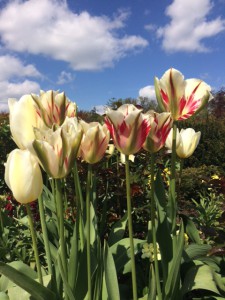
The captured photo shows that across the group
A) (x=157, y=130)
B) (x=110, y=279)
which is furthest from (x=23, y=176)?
(x=110, y=279)

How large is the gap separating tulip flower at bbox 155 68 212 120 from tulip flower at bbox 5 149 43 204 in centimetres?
61

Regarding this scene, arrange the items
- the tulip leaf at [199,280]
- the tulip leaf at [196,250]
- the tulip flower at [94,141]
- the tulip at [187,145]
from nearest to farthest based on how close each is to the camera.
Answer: the tulip flower at [94,141] < the tulip leaf at [199,280] < the tulip at [187,145] < the tulip leaf at [196,250]

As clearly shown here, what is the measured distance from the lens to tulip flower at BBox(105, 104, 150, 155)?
123 cm

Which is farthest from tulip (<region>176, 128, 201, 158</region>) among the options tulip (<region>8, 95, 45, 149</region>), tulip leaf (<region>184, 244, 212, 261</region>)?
tulip (<region>8, 95, 45, 149</region>)

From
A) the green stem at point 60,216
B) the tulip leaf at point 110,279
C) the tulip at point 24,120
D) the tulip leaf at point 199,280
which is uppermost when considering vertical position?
the tulip at point 24,120

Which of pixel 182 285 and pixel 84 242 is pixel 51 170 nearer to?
pixel 84 242

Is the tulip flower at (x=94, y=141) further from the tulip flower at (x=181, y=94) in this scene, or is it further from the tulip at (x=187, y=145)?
the tulip at (x=187, y=145)

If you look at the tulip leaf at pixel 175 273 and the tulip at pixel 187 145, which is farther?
the tulip at pixel 187 145

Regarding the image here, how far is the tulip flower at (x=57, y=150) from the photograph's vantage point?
115 cm

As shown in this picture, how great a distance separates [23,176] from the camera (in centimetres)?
119

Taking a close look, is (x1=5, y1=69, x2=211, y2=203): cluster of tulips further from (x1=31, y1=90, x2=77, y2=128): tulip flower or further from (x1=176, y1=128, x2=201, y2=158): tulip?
(x1=176, y1=128, x2=201, y2=158): tulip

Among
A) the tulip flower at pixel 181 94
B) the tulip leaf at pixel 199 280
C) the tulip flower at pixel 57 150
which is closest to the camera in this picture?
the tulip flower at pixel 57 150

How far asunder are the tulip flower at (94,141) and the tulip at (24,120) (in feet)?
0.59

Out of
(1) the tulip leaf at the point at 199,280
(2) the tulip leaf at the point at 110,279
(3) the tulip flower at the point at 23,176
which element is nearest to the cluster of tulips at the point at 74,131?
(3) the tulip flower at the point at 23,176
